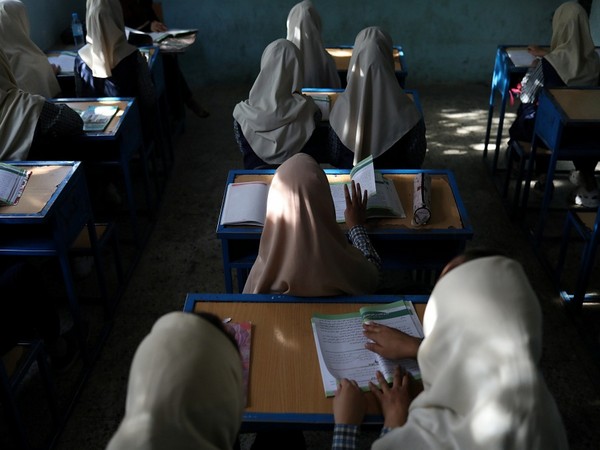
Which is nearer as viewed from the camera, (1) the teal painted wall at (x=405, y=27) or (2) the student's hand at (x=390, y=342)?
(2) the student's hand at (x=390, y=342)

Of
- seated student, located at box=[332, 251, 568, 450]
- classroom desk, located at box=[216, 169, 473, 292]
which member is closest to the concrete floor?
classroom desk, located at box=[216, 169, 473, 292]

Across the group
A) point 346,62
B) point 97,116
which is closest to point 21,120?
point 97,116

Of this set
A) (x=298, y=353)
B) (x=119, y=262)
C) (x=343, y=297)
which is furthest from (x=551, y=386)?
(x=119, y=262)

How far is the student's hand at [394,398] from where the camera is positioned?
1.64 metres

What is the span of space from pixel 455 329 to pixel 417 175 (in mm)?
1603

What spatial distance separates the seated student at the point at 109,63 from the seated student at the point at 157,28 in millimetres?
1142

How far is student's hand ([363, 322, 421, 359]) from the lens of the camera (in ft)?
6.03

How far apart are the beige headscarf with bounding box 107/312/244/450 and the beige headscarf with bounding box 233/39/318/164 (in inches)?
88.1

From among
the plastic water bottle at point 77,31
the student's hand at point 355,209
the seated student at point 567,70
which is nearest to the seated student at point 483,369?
the student's hand at point 355,209

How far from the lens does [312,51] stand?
4.29m

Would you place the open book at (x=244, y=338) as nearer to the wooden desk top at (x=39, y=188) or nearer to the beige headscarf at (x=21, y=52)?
the wooden desk top at (x=39, y=188)

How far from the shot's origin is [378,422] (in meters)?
1.70

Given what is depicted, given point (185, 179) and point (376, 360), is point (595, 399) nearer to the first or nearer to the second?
point (376, 360)

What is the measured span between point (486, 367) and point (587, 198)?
3300 millimetres
